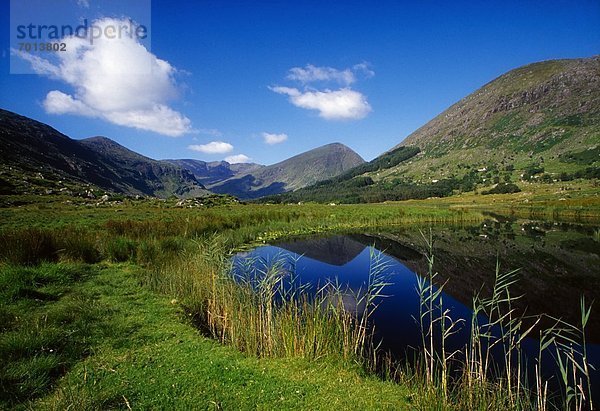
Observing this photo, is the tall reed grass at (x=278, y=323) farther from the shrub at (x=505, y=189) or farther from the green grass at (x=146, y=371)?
the shrub at (x=505, y=189)

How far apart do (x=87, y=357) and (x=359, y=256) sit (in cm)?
2005

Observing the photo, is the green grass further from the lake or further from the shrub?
the shrub

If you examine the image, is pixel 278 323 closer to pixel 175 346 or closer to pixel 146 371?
pixel 175 346

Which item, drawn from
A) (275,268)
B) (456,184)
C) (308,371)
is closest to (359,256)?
(275,268)

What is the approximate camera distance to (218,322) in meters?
8.59

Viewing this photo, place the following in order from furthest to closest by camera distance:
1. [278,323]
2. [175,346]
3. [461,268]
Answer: [461,268] → [278,323] → [175,346]

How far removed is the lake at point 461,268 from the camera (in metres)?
10.9

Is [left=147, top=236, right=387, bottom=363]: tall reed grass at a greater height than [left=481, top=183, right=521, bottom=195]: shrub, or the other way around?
[left=481, top=183, right=521, bottom=195]: shrub

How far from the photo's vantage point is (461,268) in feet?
65.6

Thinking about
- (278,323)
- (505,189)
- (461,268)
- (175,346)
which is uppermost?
(505,189)

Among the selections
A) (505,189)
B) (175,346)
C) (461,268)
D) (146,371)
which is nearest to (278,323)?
(175,346)

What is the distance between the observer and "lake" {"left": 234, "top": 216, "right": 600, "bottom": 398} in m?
10.9

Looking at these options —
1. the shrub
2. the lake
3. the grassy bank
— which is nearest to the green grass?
the grassy bank

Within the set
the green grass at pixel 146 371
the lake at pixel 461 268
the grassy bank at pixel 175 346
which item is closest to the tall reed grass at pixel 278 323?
the grassy bank at pixel 175 346
